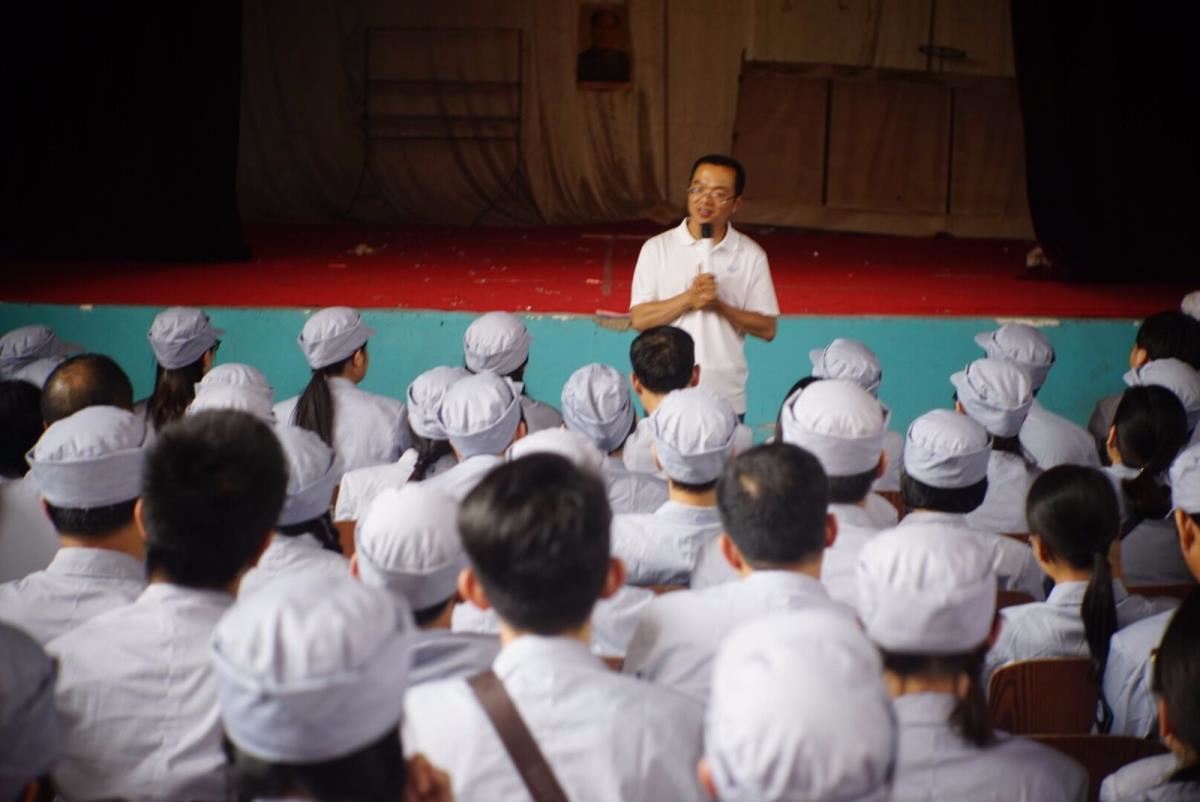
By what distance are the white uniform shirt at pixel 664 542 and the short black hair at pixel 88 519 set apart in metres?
0.93

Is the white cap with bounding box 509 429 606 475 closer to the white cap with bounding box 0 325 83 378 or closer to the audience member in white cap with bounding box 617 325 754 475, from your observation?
the audience member in white cap with bounding box 617 325 754 475

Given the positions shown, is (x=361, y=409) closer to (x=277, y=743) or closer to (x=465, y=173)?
(x=277, y=743)

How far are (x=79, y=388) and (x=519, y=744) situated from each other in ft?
6.28

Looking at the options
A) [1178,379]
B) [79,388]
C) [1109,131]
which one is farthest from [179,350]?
[1109,131]

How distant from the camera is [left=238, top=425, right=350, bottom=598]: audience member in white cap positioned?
226cm

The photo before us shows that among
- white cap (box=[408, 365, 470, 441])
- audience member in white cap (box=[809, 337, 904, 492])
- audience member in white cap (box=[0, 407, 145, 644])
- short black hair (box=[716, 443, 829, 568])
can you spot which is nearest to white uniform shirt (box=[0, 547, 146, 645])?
audience member in white cap (box=[0, 407, 145, 644])

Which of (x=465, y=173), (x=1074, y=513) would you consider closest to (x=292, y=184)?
(x=465, y=173)

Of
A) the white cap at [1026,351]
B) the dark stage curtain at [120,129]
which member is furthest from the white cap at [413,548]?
the dark stage curtain at [120,129]

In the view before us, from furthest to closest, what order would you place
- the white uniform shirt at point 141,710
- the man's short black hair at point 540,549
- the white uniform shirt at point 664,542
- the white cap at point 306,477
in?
the white uniform shirt at point 664,542
the white cap at point 306,477
the white uniform shirt at point 141,710
the man's short black hair at point 540,549

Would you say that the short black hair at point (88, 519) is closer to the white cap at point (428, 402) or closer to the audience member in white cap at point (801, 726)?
the white cap at point (428, 402)

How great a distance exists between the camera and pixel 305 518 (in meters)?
2.36

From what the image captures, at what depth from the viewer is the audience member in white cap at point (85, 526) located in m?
2.03

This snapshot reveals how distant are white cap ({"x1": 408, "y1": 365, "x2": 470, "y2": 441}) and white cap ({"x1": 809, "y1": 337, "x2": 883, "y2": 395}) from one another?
3.76ft

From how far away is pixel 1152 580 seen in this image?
2867 mm
